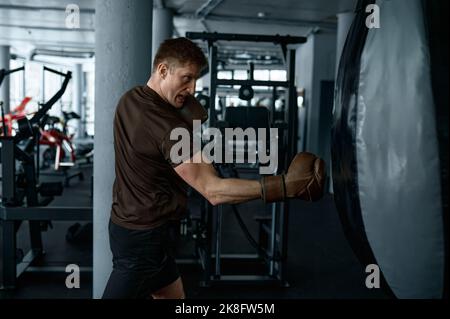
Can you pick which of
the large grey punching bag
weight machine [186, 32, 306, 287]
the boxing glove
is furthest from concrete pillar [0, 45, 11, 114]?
the large grey punching bag

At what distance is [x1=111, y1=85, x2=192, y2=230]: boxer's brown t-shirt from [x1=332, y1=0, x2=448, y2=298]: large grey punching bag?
1.58ft

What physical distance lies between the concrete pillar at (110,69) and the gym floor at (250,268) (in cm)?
83

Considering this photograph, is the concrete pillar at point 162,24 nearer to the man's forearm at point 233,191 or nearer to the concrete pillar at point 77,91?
the man's forearm at point 233,191

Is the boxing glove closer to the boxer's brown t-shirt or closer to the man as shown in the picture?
the man

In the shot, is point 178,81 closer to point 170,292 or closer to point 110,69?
point 170,292

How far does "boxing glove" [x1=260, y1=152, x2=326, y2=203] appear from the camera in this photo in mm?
1094

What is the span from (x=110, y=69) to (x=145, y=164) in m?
0.92

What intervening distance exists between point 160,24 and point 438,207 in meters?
5.61

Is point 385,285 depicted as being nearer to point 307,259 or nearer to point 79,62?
point 307,259

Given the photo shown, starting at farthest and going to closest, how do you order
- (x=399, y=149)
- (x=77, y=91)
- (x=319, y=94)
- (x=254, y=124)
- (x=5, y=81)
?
(x=77, y=91) → (x=5, y=81) → (x=319, y=94) → (x=254, y=124) → (x=399, y=149)

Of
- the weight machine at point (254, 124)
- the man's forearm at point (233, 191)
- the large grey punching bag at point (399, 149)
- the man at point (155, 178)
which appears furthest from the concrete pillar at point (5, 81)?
the large grey punching bag at point (399, 149)

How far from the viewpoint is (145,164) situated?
1320mm

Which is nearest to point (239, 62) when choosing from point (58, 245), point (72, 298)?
point (58, 245)

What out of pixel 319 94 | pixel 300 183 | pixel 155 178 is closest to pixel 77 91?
pixel 319 94
